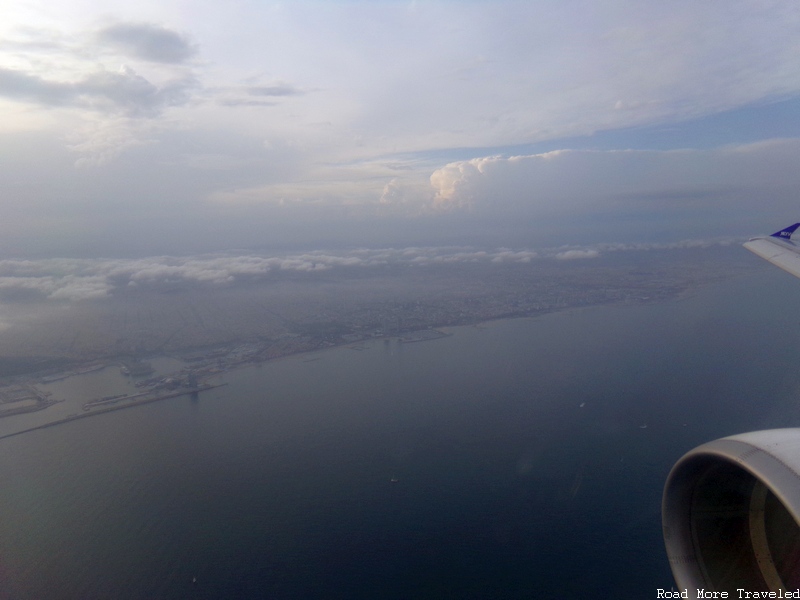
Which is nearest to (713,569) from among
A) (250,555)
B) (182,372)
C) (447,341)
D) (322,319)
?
(250,555)

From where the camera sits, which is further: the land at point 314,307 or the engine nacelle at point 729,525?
the land at point 314,307

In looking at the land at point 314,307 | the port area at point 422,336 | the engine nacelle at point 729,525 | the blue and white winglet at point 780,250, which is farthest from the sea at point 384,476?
the engine nacelle at point 729,525

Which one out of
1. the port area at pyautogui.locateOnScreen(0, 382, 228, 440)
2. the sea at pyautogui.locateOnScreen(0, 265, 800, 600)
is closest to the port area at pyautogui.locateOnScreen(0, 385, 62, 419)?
the sea at pyautogui.locateOnScreen(0, 265, 800, 600)

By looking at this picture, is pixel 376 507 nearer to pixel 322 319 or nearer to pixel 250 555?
pixel 250 555

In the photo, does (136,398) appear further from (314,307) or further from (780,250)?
(780,250)

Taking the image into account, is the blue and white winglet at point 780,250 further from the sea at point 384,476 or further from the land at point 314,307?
the land at point 314,307

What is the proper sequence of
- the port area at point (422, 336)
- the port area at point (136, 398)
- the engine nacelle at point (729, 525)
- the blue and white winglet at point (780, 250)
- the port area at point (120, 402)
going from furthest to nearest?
the port area at point (422, 336), the port area at point (136, 398), the port area at point (120, 402), the blue and white winglet at point (780, 250), the engine nacelle at point (729, 525)

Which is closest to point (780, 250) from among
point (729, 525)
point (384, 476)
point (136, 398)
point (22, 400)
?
point (729, 525)

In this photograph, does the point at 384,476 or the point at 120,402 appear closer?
the point at 384,476
